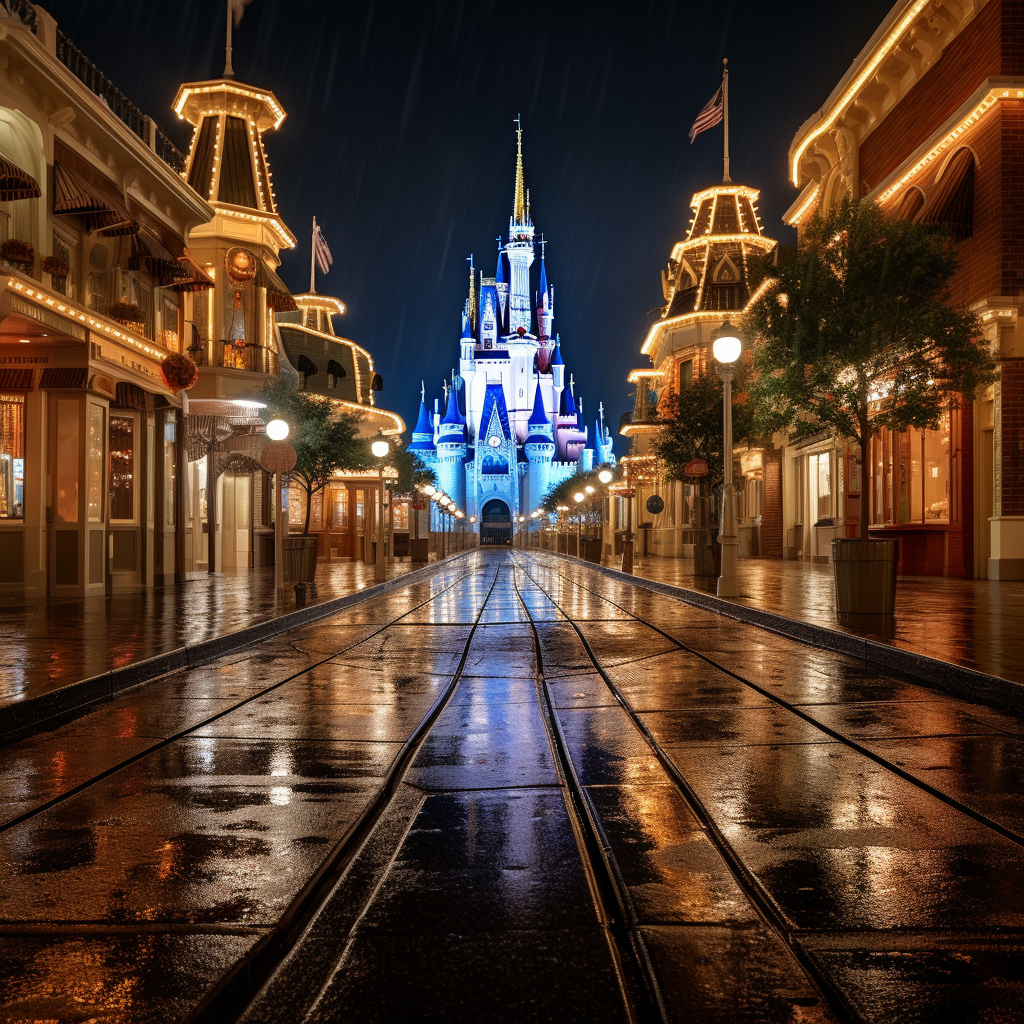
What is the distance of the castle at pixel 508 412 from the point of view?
13800cm

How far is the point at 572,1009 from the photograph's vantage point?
262 centimetres

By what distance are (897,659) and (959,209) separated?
1552 cm

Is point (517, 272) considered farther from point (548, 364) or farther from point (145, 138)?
point (145, 138)

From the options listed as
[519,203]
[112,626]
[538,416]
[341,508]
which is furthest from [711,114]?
[519,203]

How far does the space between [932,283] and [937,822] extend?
1571 centimetres

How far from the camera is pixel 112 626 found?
40.7 feet

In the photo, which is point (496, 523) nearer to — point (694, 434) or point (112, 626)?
point (694, 434)

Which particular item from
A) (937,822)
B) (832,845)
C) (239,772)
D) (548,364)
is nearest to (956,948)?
(832,845)

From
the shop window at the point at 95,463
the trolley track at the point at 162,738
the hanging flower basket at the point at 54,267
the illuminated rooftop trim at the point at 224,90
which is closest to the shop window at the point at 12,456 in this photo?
the shop window at the point at 95,463

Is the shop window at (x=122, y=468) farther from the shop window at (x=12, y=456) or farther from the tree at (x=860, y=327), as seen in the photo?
the tree at (x=860, y=327)

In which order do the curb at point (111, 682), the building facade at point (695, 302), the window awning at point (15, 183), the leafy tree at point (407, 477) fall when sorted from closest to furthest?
the curb at point (111, 682) → the window awning at point (15, 183) → the building facade at point (695, 302) → the leafy tree at point (407, 477)

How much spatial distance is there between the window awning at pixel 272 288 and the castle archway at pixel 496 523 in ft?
360

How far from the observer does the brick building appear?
67.6ft

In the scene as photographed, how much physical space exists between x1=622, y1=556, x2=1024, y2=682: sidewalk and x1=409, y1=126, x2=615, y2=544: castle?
108 meters
